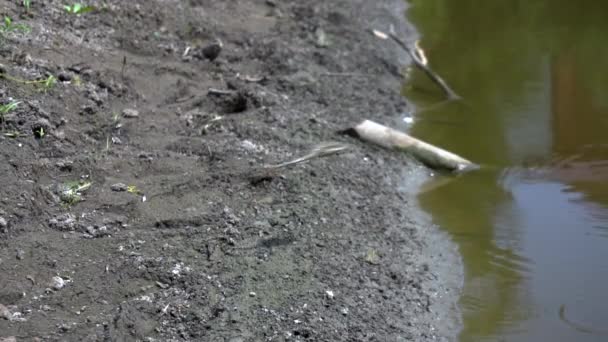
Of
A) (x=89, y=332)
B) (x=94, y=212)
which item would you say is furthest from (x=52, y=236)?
(x=89, y=332)

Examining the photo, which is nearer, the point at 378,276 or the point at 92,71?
the point at 378,276

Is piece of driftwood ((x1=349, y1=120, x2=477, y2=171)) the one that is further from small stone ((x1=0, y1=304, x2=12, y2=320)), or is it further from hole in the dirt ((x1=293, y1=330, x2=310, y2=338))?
small stone ((x1=0, y1=304, x2=12, y2=320))

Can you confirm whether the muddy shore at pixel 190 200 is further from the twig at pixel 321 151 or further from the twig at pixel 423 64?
the twig at pixel 423 64

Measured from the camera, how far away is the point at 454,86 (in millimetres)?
11039

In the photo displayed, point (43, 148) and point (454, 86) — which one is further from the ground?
point (454, 86)

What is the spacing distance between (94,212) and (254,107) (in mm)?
2941

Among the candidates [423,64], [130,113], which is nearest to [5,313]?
[130,113]

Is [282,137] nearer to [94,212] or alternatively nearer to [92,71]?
[92,71]

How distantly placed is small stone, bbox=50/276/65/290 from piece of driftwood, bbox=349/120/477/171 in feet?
13.3

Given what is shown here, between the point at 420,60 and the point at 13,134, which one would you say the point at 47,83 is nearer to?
the point at 13,134

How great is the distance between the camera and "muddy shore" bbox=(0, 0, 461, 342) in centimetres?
509

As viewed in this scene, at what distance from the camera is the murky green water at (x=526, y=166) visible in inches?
240

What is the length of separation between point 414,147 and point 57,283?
4398 mm

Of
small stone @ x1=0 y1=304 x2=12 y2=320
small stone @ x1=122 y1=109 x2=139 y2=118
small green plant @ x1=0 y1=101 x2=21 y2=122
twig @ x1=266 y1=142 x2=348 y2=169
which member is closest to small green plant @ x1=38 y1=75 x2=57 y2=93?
small green plant @ x1=0 y1=101 x2=21 y2=122
